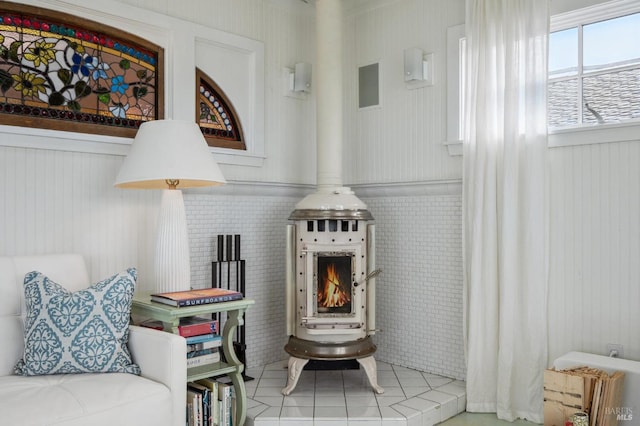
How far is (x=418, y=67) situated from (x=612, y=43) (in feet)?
3.89

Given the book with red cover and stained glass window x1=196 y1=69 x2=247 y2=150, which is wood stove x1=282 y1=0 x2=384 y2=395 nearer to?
the book with red cover

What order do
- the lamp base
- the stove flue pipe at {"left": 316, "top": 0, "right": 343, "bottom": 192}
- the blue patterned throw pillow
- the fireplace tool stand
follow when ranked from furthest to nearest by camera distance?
1. the stove flue pipe at {"left": 316, "top": 0, "right": 343, "bottom": 192}
2. the fireplace tool stand
3. the lamp base
4. the blue patterned throw pillow

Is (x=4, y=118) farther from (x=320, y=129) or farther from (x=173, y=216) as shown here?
(x=320, y=129)

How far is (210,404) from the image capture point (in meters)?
2.93

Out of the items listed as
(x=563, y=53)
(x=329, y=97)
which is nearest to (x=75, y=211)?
(x=329, y=97)

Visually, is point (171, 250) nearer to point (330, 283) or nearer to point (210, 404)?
point (210, 404)

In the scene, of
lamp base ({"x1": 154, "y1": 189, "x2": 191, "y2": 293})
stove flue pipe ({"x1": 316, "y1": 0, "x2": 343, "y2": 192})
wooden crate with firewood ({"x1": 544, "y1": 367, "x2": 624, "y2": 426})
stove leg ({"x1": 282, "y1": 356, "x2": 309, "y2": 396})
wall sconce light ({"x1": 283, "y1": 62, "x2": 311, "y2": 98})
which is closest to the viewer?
wooden crate with firewood ({"x1": 544, "y1": 367, "x2": 624, "y2": 426})

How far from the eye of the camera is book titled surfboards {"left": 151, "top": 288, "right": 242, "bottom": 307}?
278cm

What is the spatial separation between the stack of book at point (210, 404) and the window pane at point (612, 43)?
270 cm

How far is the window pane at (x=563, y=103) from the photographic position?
3252mm

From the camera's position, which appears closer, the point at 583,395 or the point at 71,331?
the point at 71,331

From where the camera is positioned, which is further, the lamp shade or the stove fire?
the stove fire

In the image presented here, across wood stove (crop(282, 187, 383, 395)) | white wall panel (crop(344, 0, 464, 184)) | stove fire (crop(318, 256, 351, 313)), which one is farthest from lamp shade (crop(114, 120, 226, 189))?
white wall panel (crop(344, 0, 464, 184))

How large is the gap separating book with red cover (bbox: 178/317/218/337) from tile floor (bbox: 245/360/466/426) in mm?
534
